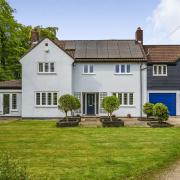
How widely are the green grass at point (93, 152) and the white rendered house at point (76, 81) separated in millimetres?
14043

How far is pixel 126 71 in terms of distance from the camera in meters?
40.2

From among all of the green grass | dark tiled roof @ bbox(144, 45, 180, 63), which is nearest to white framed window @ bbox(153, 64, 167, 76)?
dark tiled roof @ bbox(144, 45, 180, 63)

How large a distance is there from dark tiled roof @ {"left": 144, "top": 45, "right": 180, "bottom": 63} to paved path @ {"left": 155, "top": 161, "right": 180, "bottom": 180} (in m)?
28.2

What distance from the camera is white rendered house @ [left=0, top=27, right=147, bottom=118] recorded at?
127ft

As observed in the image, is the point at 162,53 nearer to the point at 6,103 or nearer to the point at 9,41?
the point at 6,103

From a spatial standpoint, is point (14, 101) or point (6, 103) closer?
point (14, 101)

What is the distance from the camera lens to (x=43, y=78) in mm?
39000

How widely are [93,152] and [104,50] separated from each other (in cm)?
2651

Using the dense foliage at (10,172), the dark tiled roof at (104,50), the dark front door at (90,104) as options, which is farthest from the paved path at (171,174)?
the dark front door at (90,104)

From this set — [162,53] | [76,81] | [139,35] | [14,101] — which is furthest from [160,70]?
[14,101]

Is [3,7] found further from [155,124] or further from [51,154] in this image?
[51,154]

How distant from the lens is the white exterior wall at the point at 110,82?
40.1 meters

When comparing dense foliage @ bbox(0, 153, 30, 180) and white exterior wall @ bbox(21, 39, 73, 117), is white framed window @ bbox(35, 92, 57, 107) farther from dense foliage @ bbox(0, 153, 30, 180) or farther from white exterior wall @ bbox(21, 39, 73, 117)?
dense foliage @ bbox(0, 153, 30, 180)

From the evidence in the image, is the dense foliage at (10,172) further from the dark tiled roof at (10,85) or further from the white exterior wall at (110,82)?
the dark tiled roof at (10,85)
